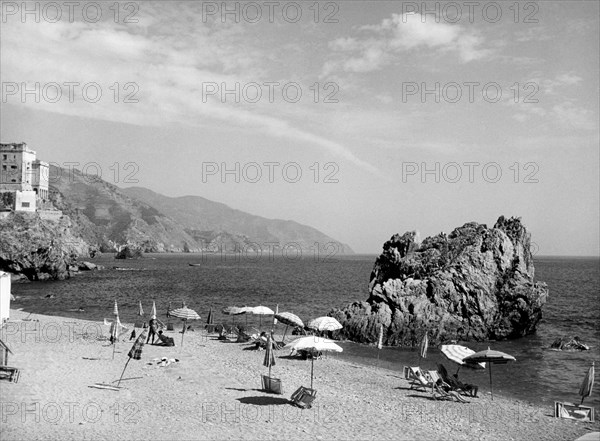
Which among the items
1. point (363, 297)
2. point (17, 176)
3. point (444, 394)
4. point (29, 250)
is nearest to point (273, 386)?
point (444, 394)

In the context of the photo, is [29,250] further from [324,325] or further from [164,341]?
[324,325]

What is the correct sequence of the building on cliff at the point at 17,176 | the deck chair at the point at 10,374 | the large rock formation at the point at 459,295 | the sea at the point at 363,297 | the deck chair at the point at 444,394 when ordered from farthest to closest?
the building on cliff at the point at 17,176 < the large rock formation at the point at 459,295 < the sea at the point at 363,297 < the deck chair at the point at 444,394 < the deck chair at the point at 10,374

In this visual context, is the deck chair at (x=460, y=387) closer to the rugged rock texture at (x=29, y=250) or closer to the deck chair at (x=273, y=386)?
the deck chair at (x=273, y=386)

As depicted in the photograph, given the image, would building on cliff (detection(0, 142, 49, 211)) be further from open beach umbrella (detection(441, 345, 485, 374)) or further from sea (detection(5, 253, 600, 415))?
open beach umbrella (detection(441, 345, 485, 374))

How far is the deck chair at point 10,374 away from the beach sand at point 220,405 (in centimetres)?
36

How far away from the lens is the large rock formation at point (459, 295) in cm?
3916

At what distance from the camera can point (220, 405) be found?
728 inches

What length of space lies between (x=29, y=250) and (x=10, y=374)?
77.6 metres

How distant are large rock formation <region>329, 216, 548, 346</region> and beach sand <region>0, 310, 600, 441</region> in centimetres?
1143

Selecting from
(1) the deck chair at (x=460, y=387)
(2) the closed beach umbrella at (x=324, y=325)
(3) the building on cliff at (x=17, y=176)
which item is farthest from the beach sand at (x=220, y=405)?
(3) the building on cliff at (x=17, y=176)

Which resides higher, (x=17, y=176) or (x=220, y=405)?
(x=17, y=176)

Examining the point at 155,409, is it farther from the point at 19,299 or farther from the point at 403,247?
the point at 19,299

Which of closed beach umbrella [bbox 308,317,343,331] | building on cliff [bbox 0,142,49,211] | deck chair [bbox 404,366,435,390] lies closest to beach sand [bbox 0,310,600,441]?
deck chair [bbox 404,366,435,390]

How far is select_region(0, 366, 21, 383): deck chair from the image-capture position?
63.3 ft
